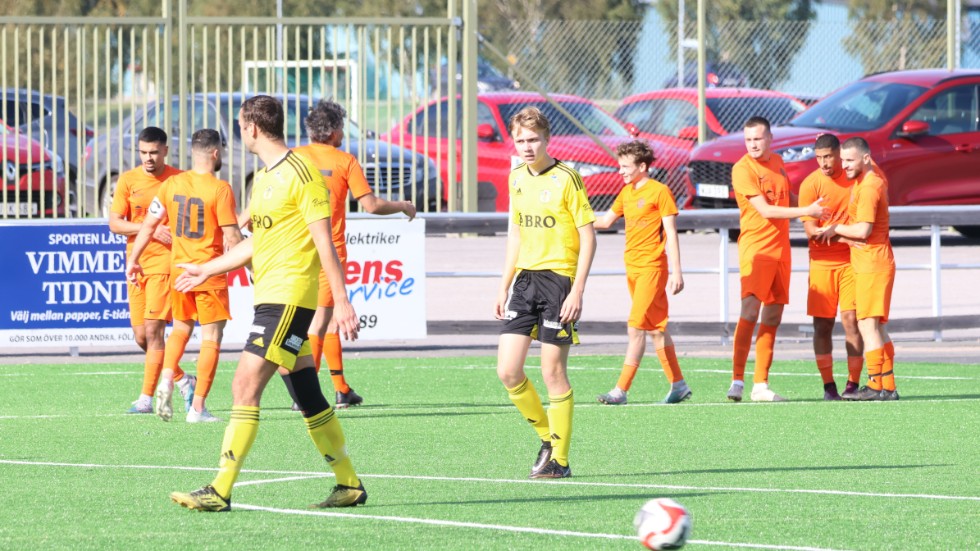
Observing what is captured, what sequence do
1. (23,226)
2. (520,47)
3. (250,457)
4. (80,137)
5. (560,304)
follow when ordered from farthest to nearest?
A: (520,47), (80,137), (23,226), (250,457), (560,304)

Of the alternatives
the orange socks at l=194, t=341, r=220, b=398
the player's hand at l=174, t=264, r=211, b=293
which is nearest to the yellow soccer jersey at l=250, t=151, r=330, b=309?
the player's hand at l=174, t=264, r=211, b=293

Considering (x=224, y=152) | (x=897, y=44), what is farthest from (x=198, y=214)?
(x=897, y=44)

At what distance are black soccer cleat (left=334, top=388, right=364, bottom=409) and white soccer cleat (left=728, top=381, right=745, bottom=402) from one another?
8.45 feet

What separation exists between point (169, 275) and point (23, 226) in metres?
3.95

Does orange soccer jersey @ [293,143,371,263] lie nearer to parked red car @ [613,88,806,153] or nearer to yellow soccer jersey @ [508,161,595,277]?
yellow soccer jersey @ [508,161,595,277]

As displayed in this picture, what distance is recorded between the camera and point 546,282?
8594mm

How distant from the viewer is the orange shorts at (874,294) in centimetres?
1166

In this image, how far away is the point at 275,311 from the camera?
7367 mm

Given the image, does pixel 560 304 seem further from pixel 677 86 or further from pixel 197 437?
pixel 677 86

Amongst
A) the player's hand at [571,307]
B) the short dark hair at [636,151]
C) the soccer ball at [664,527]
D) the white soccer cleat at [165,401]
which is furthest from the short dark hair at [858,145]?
the soccer ball at [664,527]

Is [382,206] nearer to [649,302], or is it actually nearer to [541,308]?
[649,302]

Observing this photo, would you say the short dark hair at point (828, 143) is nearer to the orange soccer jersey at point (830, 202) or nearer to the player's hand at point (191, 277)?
the orange soccer jersey at point (830, 202)

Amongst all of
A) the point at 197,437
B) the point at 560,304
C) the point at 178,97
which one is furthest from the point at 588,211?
the point at 178,97

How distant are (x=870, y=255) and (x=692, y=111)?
1294 cm
